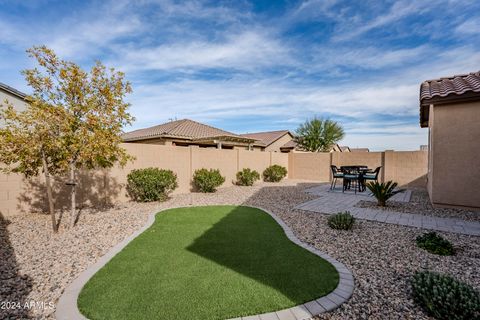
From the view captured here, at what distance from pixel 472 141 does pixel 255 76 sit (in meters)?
10.6

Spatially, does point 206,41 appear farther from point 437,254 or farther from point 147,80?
point 437,254

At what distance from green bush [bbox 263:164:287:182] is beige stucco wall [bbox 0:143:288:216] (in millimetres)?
2492

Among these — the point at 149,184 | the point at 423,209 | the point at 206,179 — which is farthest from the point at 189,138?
the point at 423,209

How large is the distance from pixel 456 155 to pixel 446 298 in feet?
21.7

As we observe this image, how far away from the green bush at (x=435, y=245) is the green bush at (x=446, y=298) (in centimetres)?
179

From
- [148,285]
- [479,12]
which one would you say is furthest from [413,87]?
[148,285]

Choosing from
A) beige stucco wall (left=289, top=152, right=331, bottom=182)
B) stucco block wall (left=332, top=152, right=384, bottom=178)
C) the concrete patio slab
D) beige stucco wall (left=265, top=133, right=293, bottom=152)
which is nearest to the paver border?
the concrete patio slab

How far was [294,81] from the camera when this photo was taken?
49.0 feet

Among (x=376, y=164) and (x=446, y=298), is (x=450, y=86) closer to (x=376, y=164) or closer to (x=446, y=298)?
(x=446, y=298)

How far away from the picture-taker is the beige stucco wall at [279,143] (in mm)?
28859

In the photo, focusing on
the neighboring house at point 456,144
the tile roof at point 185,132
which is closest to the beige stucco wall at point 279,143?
the tile roof at point 185,132

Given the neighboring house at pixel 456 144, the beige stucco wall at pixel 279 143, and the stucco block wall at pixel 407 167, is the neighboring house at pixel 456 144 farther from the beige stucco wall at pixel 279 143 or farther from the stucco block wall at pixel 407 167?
the beige stucco wall at pixel 279 143

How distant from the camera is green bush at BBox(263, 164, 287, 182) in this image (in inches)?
653

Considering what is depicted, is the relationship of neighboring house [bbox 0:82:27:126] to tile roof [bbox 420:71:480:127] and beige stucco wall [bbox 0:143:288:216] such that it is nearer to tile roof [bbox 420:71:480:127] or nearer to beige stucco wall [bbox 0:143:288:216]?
beige stucco wall [bbox 0:143:288:216]
